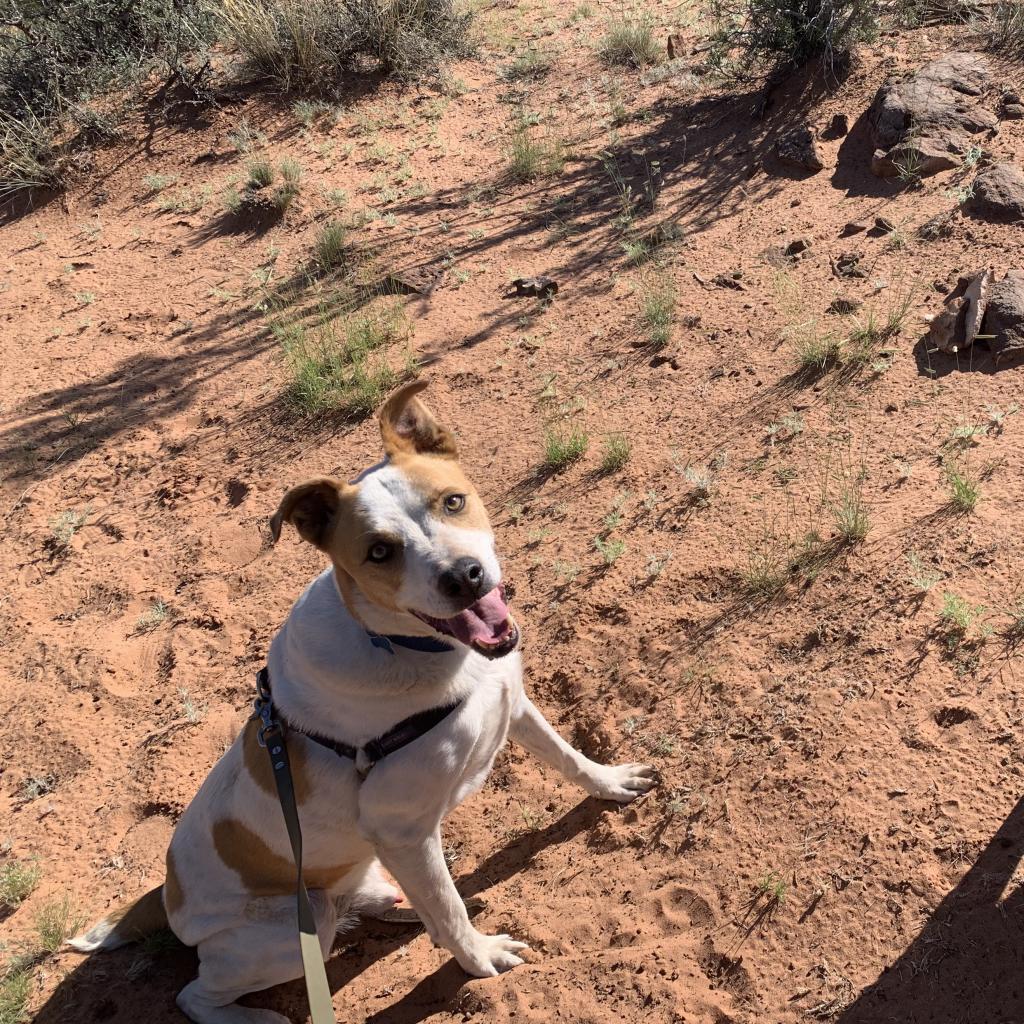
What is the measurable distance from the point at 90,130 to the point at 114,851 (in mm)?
8297

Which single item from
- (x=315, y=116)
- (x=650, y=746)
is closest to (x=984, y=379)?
(x=650, y=746)

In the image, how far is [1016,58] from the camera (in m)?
6.61

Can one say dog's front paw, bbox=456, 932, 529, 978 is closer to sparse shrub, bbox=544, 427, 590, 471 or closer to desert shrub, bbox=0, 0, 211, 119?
sparse shrub, bbox=544, 427, 590, 471

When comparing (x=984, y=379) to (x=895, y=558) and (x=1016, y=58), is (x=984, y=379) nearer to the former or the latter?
(x=895, y=558)

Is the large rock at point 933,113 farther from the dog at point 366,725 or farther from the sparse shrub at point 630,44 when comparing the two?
the dog at point 366,725

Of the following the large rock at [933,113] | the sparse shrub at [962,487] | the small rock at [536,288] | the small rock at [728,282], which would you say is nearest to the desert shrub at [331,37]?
the small rock at [536,288]

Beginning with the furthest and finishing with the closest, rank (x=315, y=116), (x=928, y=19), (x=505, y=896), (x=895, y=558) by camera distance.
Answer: (x=315, y=116) < (x=928, y=19) < (x=895, y=558) < (x=505, y=896)

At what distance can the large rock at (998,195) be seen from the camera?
540 cm

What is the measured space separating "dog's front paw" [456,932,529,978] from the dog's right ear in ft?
4.78

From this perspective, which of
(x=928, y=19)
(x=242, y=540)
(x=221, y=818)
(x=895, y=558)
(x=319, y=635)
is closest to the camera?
(x=319, y=635)

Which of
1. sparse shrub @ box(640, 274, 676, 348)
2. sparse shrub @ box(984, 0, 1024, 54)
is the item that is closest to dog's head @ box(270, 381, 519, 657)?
sparse shrub @ box(640, 274, 676, 348)

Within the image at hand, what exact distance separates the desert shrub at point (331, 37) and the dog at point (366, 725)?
807 centimetres

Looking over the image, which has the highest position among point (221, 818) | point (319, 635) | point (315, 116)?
point (315, 116)

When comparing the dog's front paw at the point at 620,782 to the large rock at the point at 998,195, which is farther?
the large rock at the point at 998,195
